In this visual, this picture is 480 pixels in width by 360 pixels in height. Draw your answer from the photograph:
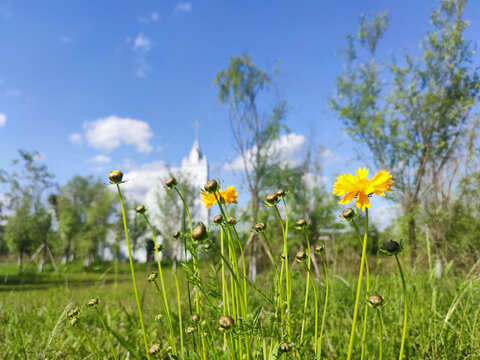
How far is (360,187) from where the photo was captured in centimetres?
97

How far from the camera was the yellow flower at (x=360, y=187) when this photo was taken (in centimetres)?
94

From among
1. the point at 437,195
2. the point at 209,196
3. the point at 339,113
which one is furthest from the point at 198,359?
the point at 339,113

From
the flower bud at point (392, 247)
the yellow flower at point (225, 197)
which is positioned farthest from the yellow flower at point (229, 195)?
the flower bud at point (392, 247)

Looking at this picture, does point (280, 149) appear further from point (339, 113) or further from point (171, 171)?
point (171, 171)

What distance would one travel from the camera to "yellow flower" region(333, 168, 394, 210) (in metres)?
0.94

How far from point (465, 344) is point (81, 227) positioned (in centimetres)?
2271

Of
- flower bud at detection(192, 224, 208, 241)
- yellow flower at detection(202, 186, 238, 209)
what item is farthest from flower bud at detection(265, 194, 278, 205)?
flower bud at detection(192, 224, 208, 241)

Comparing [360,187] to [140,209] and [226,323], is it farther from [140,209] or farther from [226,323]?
[140,209]

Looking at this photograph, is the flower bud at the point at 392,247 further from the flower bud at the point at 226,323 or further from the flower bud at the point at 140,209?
the flower bud at the point at 140,209

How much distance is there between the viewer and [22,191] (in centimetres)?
1786

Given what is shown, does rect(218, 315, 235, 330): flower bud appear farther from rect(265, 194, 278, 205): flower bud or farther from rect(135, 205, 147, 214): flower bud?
rect(135, 205, 147, 214): flower bud

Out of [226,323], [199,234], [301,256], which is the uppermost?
[199,234]

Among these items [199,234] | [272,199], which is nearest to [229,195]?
[272,199]

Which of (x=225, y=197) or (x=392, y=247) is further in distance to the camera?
(x=225, y=197)
